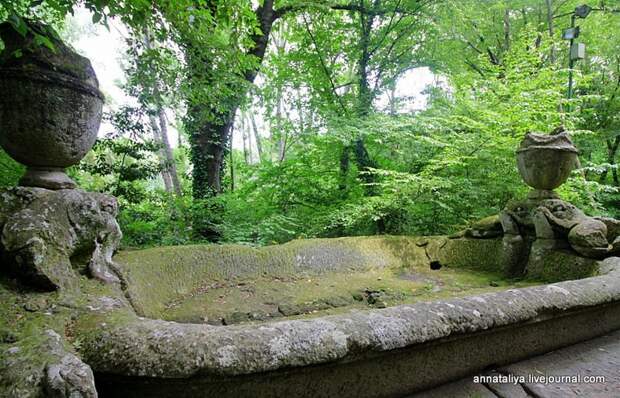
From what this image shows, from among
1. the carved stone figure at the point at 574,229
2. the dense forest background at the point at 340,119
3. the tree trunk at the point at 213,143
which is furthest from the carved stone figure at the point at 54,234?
the tree trunk at the point at 213,143

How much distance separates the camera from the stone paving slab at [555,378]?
4.97 feet

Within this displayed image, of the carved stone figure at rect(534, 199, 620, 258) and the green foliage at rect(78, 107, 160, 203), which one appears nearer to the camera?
the carved stone figure at rect(534, 199, 620, 258)

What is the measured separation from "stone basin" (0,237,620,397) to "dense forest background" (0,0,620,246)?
1.82m

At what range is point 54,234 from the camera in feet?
4.92

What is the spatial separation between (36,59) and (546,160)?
3905mm

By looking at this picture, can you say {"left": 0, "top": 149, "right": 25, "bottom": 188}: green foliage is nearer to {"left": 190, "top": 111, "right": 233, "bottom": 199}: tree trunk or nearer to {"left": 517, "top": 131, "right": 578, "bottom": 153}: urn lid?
{"left": 190, "top": 111, "right": 233, "bottom": 199}: tree trunk

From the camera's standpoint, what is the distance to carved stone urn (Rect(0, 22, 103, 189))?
151 centimetres

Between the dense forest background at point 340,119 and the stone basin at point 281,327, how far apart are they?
1.82 meters

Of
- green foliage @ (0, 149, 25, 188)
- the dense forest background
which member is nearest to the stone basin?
the dense forest background

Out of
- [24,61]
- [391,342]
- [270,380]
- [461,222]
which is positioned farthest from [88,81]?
[461,222]

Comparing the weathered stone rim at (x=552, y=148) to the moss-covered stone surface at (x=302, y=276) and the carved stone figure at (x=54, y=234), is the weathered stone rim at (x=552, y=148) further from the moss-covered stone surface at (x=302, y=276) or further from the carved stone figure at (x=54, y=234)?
the carved stone figure at (x=54, y=234)

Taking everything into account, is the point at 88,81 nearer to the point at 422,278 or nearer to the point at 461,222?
the point at 422,278

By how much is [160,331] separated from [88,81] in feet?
4.72

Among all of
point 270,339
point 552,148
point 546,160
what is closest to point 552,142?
point 552,148
